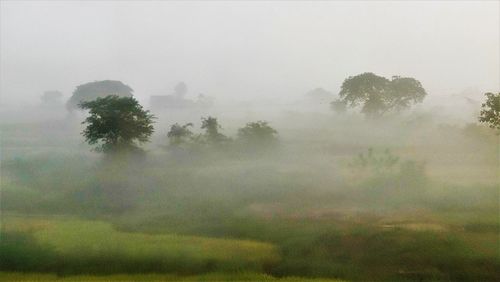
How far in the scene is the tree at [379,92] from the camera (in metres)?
77.3

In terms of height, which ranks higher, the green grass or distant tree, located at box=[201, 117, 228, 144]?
distant tree, located at box=[201, 117, 228, 144]

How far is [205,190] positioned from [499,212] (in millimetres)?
25225

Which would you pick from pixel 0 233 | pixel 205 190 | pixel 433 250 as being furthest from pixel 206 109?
pixel 433 250

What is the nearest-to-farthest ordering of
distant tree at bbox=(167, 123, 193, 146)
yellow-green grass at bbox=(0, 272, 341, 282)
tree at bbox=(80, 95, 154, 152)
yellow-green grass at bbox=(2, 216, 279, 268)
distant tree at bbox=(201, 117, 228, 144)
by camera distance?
yellow-green grass at bbox=(0, 272, 341, 282) < yellow-green grass at bbox=(2, 216, 279, 268) < tree at bbox=(80, 95, 154, 152) < distant tree at bbox=(201, 117, 228, 144) < distant tree at bbox=(167, 123, 193, 146)

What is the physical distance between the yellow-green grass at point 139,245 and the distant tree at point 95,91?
204 feet

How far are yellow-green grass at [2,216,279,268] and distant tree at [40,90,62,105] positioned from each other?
88798 mm

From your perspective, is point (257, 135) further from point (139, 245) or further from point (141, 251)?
point (141, 251)

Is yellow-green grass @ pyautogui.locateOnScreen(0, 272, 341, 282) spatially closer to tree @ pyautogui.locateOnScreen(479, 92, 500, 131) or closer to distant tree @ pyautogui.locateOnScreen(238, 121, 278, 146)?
tree @ pyautogui.locateOnScreen(479, 92, 500, 131)

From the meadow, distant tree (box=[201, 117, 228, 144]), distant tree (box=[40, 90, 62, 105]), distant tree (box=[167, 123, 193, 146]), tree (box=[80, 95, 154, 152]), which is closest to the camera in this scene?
the meadow

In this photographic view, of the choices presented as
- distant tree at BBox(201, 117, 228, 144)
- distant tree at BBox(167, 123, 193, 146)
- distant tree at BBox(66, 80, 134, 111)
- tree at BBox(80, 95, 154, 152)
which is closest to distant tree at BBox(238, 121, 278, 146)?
distant tree at BBox(201, 117, 228, 144)

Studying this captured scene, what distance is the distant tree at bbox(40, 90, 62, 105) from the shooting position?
116 m

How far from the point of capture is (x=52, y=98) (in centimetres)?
11631

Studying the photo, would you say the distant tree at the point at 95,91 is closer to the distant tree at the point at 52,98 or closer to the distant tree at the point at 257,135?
the distant tree at the point at 52,98

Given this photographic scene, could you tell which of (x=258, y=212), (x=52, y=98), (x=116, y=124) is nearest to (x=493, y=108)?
(x=258, y=212)
